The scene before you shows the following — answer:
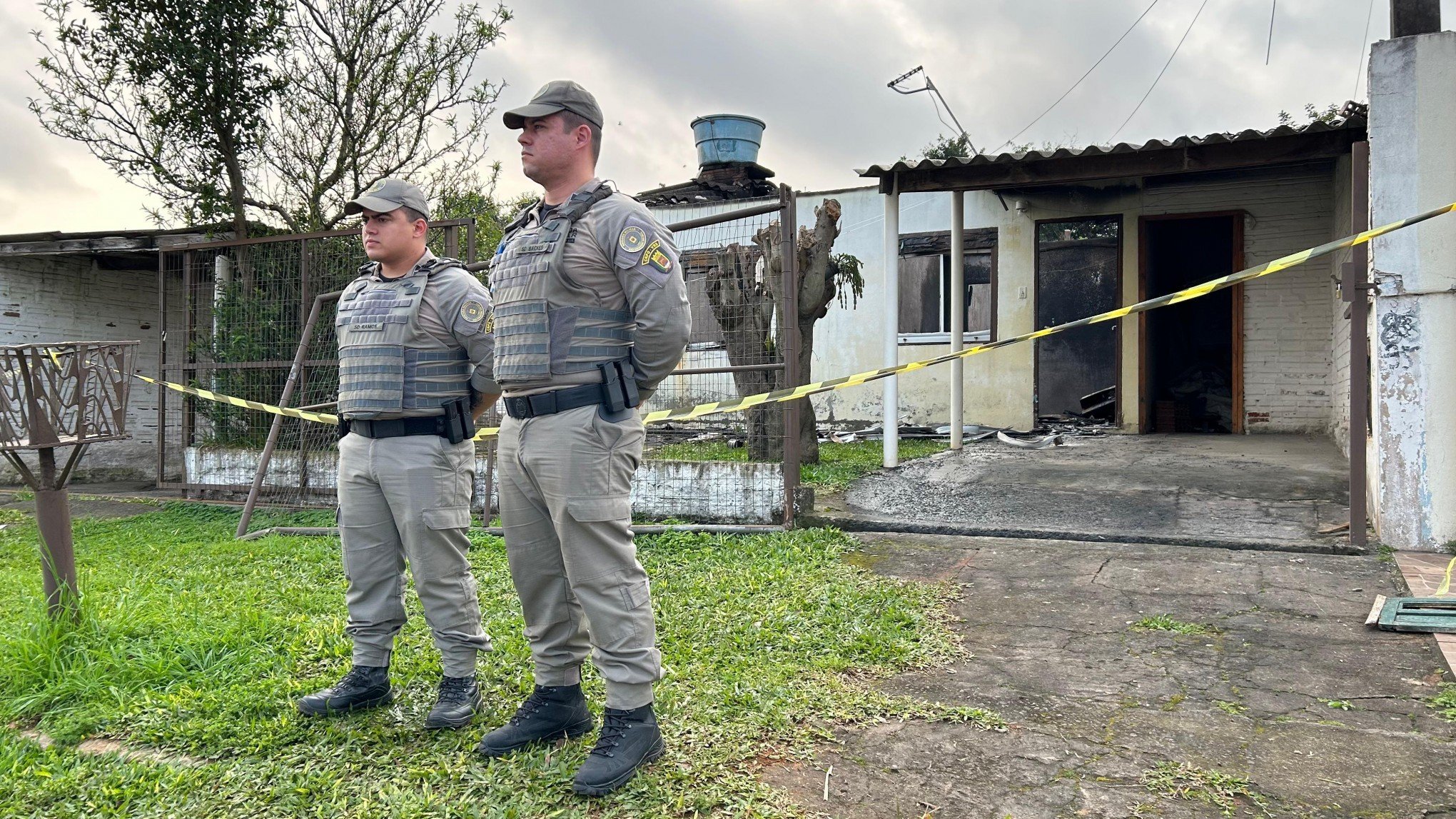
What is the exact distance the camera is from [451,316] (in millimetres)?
3180

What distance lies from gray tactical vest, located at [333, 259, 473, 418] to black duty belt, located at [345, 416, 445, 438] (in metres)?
0.04

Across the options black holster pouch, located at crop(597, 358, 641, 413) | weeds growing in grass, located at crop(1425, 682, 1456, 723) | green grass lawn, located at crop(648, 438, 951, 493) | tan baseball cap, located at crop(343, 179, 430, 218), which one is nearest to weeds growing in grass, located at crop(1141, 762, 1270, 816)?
weeds growing in grass, located at crop(1425, 682, 1456, 723)

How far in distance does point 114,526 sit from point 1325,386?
11.9 meters

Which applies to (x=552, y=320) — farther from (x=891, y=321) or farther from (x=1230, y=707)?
(x=891, y=321)

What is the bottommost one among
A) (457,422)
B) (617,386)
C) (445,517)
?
(445,517)

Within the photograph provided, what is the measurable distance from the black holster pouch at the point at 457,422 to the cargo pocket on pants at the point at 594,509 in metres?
0.74

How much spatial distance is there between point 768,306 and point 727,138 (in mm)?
6621

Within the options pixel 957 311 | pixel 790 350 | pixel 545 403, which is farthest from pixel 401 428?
pixel 957 311

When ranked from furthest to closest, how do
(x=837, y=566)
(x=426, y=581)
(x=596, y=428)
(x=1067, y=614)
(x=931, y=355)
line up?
(x=931, y=355)
(x=837, y=566)
(x=1067, y=614)
(x=426, y=581)
(x=596, y=428)

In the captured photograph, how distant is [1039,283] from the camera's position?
39.0ft

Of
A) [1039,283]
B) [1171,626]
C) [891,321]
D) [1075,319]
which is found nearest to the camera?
[1171,626]

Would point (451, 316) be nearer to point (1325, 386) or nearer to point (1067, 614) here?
point (1067, 614)

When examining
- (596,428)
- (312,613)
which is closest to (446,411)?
(596,428)

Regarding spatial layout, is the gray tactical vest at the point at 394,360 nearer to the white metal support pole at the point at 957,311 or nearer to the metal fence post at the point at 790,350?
the metal fence post at the point at 790,350
